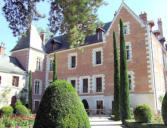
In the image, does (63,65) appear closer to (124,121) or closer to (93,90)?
(93,90)

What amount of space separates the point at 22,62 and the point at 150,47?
1536 cm

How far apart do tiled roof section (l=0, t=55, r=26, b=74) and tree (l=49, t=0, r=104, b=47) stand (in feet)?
48.2

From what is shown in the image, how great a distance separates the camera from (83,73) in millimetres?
21656

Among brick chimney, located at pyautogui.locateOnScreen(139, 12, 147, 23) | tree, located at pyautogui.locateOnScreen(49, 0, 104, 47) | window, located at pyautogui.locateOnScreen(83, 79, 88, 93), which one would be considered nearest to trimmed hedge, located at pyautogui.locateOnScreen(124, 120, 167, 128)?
tree, located at pyautogui.locateOnScreen(49, 0, 104, 47)

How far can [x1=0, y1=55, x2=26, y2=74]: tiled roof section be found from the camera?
21.1 meters

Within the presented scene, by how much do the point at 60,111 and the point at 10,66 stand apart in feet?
62.5

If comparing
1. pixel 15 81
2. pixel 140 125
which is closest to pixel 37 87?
pixel 15 81

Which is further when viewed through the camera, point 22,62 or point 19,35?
point 22,62

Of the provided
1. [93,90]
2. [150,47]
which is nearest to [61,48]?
[93,90]

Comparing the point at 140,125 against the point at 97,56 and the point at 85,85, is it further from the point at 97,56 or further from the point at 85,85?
the point at 97,56

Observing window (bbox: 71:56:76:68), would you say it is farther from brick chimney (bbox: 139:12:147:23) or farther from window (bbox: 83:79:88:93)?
brick chimney (bbox: 139:12:147:23)

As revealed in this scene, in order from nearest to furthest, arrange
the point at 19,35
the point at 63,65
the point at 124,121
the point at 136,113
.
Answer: the point at 19,35 → the point at 136,113 → the point at 124,121 → the point at 63,65

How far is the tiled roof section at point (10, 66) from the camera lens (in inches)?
830

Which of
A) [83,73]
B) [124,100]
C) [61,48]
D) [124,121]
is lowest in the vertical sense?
[124,121]
